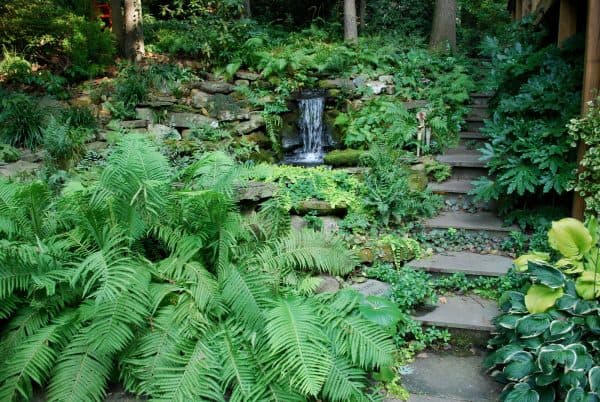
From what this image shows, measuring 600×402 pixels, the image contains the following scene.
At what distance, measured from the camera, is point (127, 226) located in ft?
10.5

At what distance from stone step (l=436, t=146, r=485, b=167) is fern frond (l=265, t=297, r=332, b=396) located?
2986 mm

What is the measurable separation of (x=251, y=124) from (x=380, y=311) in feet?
13.4

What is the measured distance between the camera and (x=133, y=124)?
20.6 ft

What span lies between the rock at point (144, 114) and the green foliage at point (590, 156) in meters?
4.92

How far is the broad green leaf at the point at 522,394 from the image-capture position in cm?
255

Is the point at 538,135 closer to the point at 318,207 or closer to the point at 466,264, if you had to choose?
the point at 466,264

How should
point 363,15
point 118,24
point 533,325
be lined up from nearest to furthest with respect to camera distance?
point 533,325 → point 118,24 → point 363,15

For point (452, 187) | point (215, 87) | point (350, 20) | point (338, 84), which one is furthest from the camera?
point (350, 20)

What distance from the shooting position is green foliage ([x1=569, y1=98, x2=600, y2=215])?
3.35m

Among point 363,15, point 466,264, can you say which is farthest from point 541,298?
point 363,15

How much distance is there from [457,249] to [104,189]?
281cm

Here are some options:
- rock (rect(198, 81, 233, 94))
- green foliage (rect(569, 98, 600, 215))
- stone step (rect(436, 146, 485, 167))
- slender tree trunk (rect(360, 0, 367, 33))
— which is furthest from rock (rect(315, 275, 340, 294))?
slender tree trunk (rect(360, 0, 367, 33))

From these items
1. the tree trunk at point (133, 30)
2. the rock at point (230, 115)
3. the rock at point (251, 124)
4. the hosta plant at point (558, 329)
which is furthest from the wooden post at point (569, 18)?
the tree trunk at point (133, 30)

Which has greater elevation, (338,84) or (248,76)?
(248,76)
